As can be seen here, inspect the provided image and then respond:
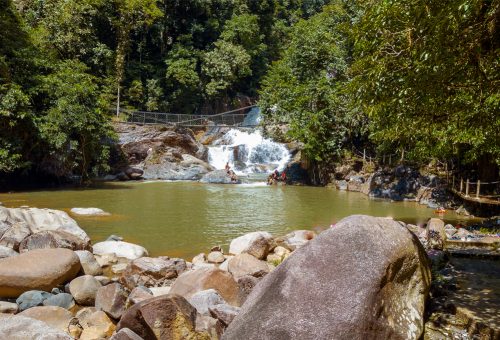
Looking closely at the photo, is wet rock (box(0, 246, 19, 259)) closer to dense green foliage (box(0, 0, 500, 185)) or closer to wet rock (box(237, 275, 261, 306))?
wet rock (box(237, 275, 261, 306))

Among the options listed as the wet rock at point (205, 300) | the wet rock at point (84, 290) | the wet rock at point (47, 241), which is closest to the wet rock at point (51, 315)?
the wet rock at point (84, 290)

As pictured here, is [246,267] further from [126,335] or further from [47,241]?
[47,241]

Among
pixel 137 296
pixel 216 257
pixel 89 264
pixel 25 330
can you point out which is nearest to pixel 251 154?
pixel 216 257

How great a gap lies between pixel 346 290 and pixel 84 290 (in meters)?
5.65

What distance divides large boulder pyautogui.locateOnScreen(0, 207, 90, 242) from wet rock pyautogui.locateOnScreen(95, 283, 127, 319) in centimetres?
506

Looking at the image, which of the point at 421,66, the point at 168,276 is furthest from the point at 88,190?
the point at 421,66

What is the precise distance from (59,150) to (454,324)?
25121 mm

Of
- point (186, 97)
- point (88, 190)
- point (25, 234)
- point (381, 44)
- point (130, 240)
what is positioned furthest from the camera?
point (186, 97)

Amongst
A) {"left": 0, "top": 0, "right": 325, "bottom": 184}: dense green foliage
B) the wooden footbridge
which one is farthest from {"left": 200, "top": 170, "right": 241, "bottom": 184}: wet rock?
{"left": 0, "top": 0, "right": 325, "bottom": 184}: dense green foliage

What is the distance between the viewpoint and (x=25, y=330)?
5.32 meters

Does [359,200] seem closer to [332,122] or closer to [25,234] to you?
[332,122]

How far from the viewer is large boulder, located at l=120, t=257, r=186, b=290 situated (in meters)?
9.45

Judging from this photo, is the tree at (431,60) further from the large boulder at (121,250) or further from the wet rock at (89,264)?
the large boulder at (121,250)

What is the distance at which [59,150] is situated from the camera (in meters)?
26.2
